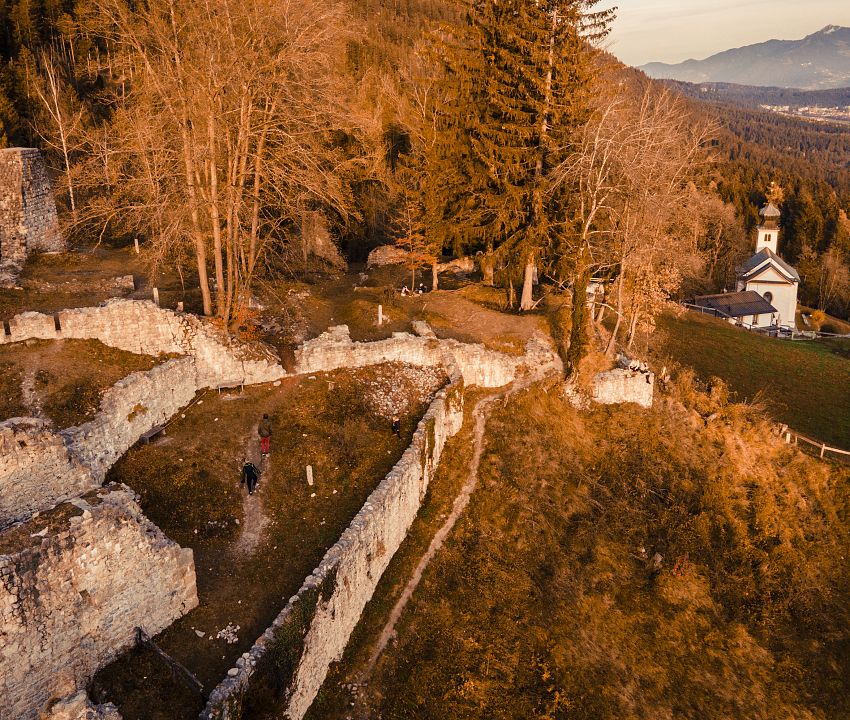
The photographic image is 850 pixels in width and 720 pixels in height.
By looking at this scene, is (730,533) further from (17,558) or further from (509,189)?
(17,558)

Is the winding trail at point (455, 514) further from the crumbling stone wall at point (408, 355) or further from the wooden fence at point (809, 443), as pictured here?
the wooden fence at point (809, 443)

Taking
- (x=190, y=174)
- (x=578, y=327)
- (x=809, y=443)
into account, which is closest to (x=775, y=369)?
(x=809, y=443)

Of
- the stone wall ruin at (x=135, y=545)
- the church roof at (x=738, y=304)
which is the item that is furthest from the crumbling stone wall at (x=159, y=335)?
the church roof at (x=738, y=304)

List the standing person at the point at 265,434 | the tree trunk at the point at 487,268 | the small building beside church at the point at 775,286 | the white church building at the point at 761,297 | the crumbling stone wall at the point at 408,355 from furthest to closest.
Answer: the small building beside church at the point at 775,286 < the white church building at the point at 761,297 < the tree trunk at the point at 487,268 < the crumbling stone wall at the point at 408,355 < the standing person at the point at 265,434

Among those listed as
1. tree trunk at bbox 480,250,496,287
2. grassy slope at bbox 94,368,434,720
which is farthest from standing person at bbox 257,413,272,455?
tree trunk at bbox 480,250,496,287

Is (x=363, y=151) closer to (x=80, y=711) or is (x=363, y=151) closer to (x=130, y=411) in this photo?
(x=130, y=411)

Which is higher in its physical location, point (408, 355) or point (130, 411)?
point (130, 411)
